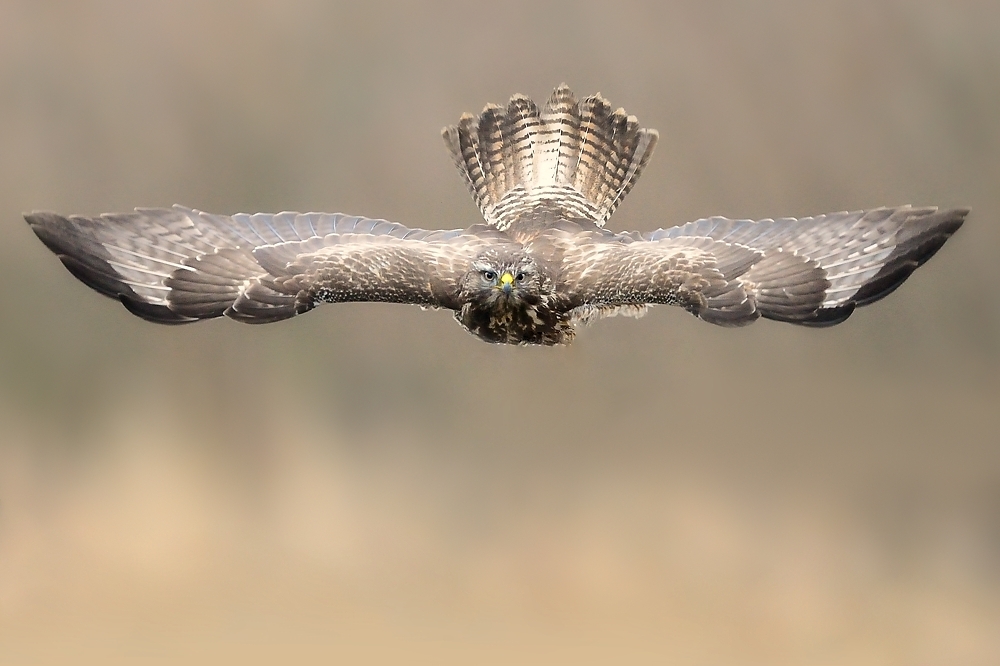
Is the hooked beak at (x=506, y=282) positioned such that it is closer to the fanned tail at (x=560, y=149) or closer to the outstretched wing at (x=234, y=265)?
the outstretched wing at (x=234, y=265)

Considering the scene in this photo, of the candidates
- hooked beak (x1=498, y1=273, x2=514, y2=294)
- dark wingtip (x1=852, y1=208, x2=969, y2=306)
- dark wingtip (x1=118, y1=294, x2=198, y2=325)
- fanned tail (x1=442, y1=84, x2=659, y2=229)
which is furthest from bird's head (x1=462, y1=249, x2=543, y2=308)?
dark wingtip (x1=852, y1=208, x2=969, y2=306)

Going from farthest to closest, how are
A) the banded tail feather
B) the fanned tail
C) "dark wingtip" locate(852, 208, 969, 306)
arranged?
the fanned tail < the banded tail feather < "dark wingtip" locate(852, 208, 969, 306)

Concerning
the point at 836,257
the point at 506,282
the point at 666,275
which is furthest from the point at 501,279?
the point at 836,257

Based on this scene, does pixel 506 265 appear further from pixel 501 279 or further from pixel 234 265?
pixel 234 265

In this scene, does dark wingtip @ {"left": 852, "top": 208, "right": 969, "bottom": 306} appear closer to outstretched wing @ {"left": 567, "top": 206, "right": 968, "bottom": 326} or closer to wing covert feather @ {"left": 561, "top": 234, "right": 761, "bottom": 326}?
outstretched wing @ {"left": 567, "top": 206, "right": 968, "bottom": 326}

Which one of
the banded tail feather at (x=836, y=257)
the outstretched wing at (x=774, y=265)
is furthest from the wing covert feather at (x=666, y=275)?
the banded tail feather at (x=836, y=257)

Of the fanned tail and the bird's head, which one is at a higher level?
the fanned tail
